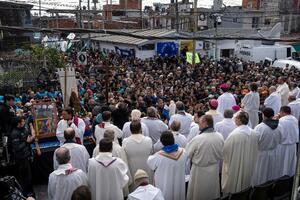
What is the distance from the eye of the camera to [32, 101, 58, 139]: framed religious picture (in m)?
7.63

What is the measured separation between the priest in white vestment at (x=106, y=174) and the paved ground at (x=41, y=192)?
2036mm

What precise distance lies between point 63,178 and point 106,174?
58 cm

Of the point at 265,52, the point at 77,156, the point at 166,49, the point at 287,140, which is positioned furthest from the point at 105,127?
the point at 265,52

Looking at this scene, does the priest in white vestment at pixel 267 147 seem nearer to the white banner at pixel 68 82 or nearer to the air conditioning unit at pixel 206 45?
the white banner at pixel 68 82

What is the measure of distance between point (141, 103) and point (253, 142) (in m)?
4.30

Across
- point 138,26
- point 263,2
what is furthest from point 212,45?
A: point 263,2

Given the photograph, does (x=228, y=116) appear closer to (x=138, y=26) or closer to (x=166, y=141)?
(x=166, y=141)

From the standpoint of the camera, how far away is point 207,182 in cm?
586

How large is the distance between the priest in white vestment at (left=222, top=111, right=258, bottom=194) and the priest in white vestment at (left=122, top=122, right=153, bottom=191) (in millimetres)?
1261

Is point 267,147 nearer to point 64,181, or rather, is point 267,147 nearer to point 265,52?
point 64,181

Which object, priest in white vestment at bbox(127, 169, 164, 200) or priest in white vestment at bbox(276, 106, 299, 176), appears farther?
priest in white vestment at bbox(276, 106, 299, 176)

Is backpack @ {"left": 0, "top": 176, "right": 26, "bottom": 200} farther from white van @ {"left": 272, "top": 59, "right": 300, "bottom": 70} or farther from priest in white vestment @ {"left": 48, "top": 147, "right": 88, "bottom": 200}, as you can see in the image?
white van @ {"left": 272, "top": 59, "right": 300, "bottom": 70}

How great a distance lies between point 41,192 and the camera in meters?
7.10

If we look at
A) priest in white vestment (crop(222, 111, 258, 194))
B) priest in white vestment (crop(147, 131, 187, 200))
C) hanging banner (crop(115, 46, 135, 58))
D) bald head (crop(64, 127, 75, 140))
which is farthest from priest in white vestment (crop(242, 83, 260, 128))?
hanging banner (crop(115, 46, 135, 58))
